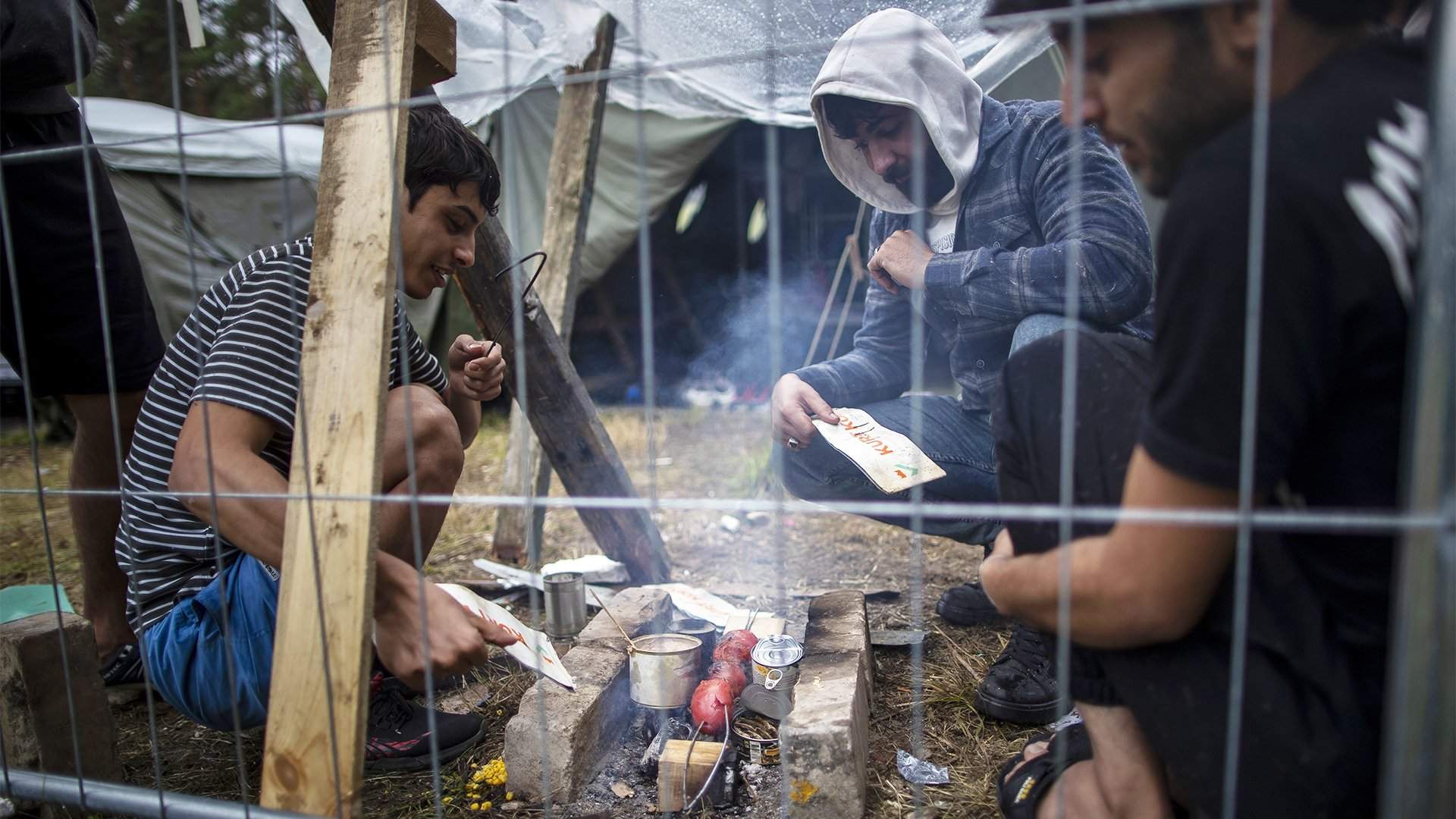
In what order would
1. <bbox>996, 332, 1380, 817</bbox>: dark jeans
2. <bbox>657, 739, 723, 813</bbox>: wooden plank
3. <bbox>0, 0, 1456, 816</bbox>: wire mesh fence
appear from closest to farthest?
<bbox>0, 0, 1456, 816</bbox>: wire mesh fence < <bbox>996, 332, 1380, 817</bbox>: dark jeans < <bbox>657, 739, 723, 813</bbox>: wooden plank

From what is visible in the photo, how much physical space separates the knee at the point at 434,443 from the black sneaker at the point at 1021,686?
1.23m

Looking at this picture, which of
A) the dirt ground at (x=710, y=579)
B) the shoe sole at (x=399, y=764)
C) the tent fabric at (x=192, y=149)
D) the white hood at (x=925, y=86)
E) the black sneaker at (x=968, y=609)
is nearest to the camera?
the dirt ground at (x=710, y=579)

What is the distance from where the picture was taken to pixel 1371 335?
824 millimetres

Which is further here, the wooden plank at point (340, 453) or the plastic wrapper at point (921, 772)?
the plastic wrapper at point (921, 772)

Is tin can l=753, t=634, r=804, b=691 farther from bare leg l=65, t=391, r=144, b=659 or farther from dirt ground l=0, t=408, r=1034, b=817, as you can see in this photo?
bare leg l=65, t=391, r=144, b=659

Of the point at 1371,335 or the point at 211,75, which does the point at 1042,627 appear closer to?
the point at 1371,335

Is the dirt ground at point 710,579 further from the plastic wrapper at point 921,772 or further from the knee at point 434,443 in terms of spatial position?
the knee at point 434,443

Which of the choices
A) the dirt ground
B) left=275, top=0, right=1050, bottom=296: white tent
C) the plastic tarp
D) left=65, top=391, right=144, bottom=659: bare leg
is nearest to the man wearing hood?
the dirt ground

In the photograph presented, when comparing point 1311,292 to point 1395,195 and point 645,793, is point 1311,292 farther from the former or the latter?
point 645,793

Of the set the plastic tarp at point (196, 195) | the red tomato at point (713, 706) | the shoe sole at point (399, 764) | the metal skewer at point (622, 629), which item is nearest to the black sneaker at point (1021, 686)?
the red tomato at point (713, 706)

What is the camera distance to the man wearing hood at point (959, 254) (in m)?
1.83

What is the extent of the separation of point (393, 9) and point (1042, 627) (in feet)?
4.19

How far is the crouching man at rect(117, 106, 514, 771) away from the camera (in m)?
1.32

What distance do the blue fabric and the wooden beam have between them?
121 centimetres
